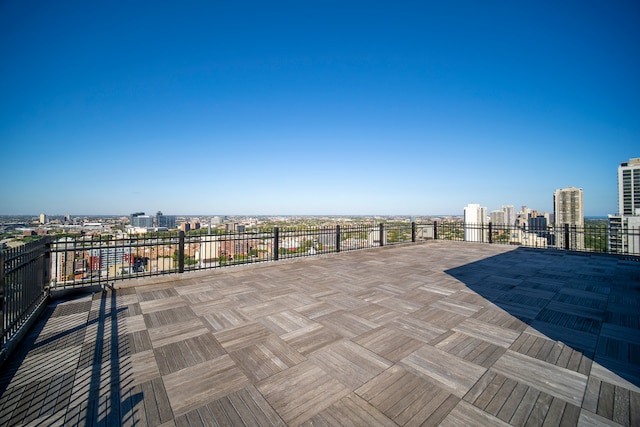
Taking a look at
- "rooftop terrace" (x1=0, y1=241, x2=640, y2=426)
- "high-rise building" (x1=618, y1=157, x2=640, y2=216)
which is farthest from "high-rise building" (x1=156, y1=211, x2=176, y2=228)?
"high-rise building" (x1=618, y1=157, x2=640, y2=216)

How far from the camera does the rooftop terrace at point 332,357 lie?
7.11 ft

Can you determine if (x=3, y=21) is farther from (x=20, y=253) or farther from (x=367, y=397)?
(x=367, y=397)

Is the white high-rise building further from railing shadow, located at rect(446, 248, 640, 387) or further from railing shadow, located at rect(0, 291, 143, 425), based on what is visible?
railing shadow, located at rect(0, 291, 143, 425)

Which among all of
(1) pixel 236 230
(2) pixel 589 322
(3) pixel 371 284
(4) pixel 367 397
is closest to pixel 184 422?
(4) pixel 367 397

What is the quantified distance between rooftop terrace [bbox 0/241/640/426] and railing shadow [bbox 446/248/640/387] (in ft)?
0.12

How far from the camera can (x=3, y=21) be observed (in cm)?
732

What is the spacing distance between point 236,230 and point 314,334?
5.14 metres

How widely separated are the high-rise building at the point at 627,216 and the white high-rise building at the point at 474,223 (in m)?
4.79

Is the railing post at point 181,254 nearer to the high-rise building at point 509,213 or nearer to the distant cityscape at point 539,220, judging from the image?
the distant cityscape at point 539,220

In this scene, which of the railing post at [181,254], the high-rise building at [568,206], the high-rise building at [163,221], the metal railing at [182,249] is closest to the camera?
the metal railing at [182,249]

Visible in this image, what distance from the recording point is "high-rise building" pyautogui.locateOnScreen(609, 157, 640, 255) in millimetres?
10183

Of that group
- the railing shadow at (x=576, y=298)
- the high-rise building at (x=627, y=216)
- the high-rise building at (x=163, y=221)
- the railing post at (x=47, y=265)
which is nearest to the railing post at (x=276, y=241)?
the railing post at (x=47, y=265)

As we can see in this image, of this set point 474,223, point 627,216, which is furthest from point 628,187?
point 474,223

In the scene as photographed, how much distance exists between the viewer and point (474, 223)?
14703 mm
